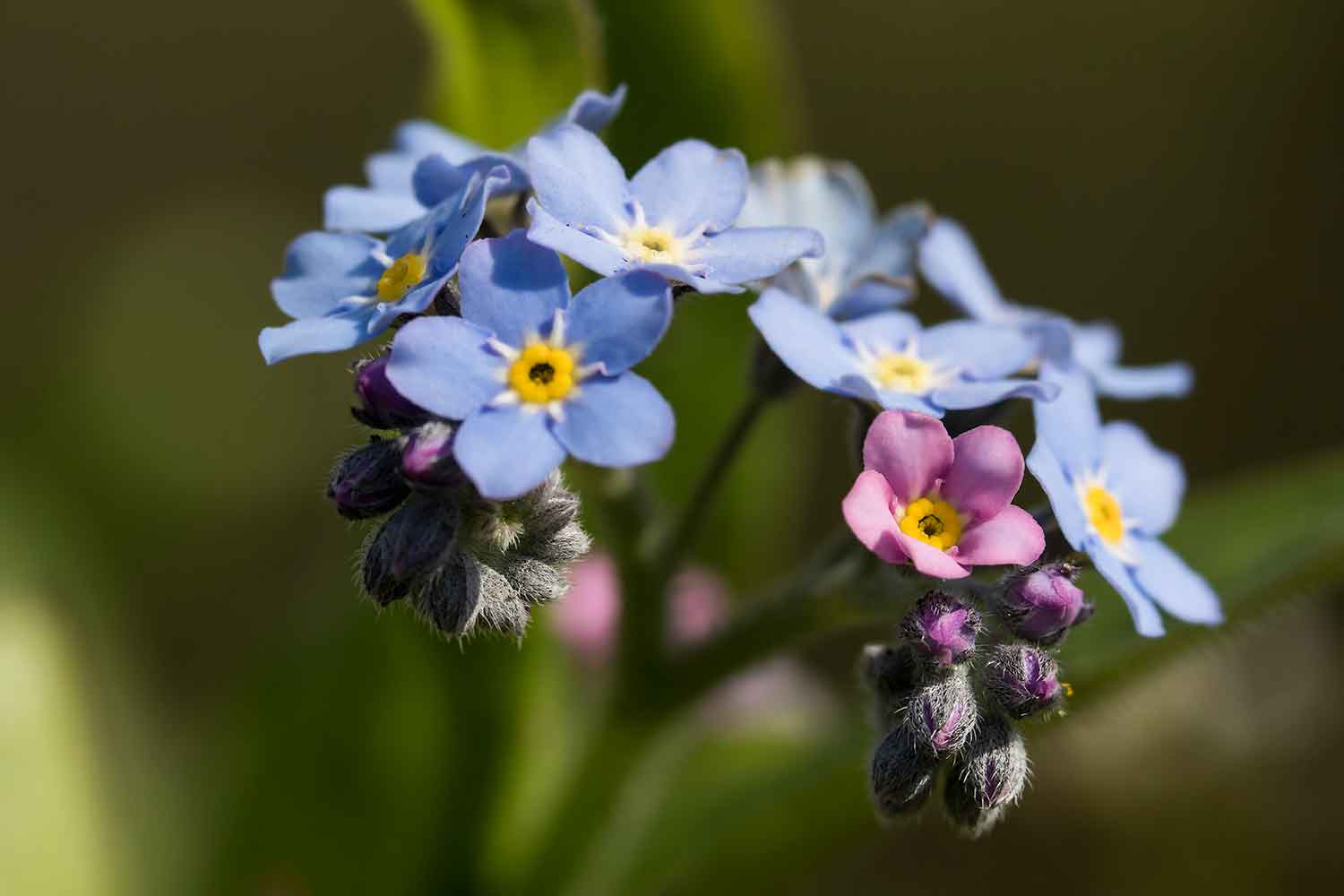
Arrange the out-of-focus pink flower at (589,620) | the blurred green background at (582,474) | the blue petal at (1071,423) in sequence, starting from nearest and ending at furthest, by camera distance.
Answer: the blue petal at (1071,423)
the blurred green background at (582,474)
the out-of-focus pink flower at (589,620)

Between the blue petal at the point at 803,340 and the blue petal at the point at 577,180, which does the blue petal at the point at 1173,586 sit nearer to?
the blue petal at the point at 803,340

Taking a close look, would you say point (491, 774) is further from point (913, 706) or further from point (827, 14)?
point (827, 14)

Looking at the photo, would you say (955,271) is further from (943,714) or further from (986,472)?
(943,714)

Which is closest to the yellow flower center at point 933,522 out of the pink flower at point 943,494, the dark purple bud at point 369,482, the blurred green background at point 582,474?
the pink flower at point 943,494

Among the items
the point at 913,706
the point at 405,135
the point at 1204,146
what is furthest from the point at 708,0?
the point at 1204,146

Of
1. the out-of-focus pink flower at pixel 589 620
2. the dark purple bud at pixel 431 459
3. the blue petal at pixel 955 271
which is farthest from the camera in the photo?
the out-of-focus pink flower at pixel 589 620

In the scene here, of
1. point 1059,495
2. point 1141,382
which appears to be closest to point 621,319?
point 1059,495

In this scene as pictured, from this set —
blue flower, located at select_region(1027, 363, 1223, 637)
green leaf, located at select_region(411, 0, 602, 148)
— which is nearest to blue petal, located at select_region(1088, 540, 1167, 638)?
blue flower, located at select_region(1027, 363, 1223, 637)
